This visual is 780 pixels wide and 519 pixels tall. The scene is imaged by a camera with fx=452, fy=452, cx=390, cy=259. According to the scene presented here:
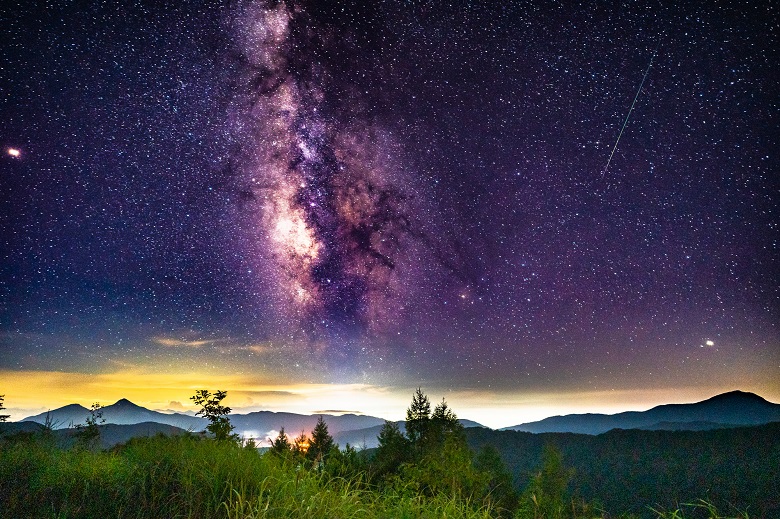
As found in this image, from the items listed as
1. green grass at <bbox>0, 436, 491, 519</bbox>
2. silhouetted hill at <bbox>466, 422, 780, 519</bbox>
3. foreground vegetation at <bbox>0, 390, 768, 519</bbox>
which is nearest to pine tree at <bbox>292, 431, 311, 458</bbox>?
foreground vegetation at <bbox>0, 390, 768, 519</bbox>

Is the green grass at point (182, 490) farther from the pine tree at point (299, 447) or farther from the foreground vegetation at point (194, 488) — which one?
the pine tree at point (299, 447)

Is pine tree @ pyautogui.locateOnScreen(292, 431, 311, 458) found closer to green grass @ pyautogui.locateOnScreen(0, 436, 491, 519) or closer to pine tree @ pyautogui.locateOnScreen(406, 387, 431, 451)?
green grass @ pyautogui.locateOnScreen(0, 436, 491, 519)

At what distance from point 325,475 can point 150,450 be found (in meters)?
2.80

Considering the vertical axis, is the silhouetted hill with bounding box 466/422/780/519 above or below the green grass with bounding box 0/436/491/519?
below

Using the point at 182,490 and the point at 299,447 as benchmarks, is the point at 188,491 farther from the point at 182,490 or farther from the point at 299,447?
the point at 299,447

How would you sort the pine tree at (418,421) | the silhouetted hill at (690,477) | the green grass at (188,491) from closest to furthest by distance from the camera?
the green grass at (188,491)
the pine tree at (418,421)
the silhouetted hill at (690,477)

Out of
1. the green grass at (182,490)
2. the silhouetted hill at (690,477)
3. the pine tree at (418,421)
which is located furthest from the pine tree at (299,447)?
the silhouetted hill at (690,477)

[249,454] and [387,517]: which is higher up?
[249,454]

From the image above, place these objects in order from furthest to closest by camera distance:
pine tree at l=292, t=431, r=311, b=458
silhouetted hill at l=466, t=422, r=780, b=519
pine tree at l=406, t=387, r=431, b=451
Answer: silhouetted hill at l=466, t=422, r=780, b=519 < pine tree at l=406, t=387, r=431, b=451 < pine tree at l=292, t=431, r=311, b=458

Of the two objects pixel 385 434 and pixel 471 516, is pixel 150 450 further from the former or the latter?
pixel 385 434

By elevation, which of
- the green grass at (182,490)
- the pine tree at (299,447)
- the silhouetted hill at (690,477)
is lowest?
the silhouetted hill at (690,477)

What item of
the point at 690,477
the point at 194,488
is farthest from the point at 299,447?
the point at 690,477

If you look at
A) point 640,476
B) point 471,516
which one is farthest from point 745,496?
point 471,516

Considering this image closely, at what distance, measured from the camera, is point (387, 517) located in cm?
491
